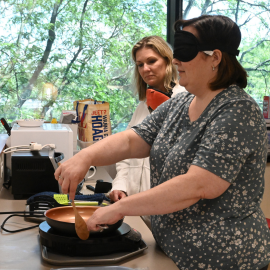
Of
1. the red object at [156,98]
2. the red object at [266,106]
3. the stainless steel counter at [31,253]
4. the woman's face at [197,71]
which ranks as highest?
the woman's face at [197,71]

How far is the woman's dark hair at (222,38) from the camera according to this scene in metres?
1.07

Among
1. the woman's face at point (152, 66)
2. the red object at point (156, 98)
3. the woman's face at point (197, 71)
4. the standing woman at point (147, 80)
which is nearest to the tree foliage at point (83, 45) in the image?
the standing woman at point (147, 80)

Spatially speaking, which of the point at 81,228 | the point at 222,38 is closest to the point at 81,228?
the point at 81,228

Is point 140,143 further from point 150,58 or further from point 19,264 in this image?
point 150,58

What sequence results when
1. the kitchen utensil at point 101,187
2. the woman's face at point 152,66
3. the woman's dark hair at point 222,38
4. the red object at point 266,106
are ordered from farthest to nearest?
the red object at point 266,106, the woman's face at point 152,66, the kitchen utensil at point 101,187, the woman's dark hair at point 222,38

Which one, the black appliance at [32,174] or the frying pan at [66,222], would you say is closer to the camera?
the frying pan at [66,222]

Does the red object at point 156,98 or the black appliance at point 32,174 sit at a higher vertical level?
the red object at point 156,98

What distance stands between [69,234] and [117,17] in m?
2.95

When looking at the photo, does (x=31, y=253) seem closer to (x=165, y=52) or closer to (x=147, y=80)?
(x=147, y=80)

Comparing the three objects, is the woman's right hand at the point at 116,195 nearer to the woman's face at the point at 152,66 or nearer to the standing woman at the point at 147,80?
the standing woman at the point at 147,80

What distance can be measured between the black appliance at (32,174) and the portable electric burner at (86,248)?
2.08ft

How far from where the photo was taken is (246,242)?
102cm

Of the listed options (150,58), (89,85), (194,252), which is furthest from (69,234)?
(89,85)

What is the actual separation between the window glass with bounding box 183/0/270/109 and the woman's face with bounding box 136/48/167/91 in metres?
1.47
